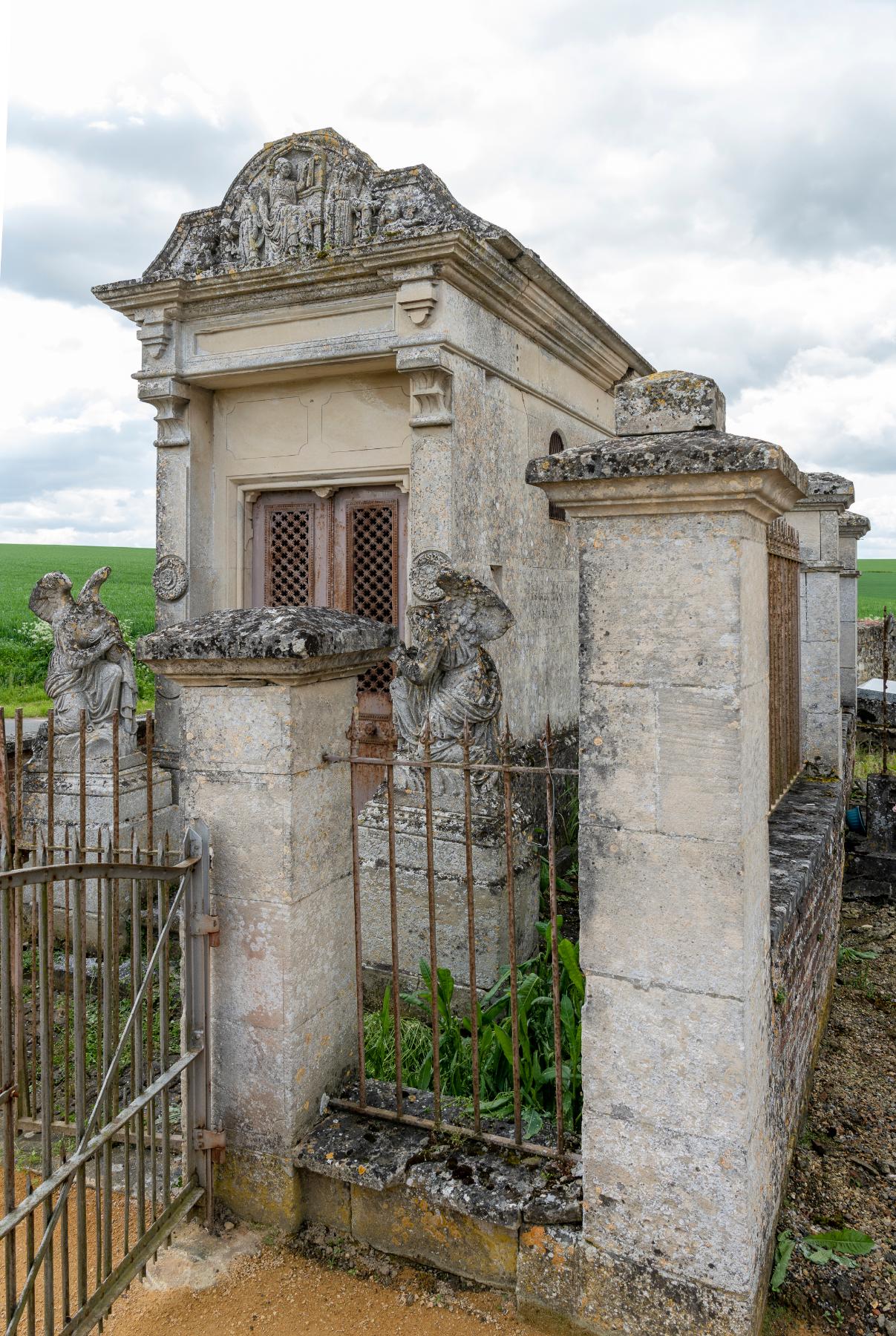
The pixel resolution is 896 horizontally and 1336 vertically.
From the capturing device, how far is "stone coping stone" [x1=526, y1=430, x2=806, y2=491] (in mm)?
2121

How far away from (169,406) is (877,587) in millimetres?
49969

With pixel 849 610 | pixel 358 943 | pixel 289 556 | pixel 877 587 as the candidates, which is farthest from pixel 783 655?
pixel 877 587

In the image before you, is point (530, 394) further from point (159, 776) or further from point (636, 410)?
point (636, 410)

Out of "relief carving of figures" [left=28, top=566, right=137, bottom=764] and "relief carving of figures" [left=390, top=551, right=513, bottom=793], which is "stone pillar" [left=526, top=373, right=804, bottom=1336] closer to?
"relief carving of figures" [left=390, top=551, right=513, bottom=793]

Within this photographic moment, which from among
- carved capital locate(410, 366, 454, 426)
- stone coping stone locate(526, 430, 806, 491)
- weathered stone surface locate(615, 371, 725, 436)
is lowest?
stone coping stone locate(526, 430, 806, 491)

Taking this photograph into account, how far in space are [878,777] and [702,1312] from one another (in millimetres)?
5460

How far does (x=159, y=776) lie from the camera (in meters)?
6.99

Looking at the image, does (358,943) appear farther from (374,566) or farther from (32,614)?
(32,614)

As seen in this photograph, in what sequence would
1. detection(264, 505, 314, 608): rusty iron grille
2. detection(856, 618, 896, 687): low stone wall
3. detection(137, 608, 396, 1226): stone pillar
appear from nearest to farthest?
detection(137, 608, 396, 1226): stone pillar → detection(264, 505, 314, 608): rusty iron grille → detection(856, 618, 896, 687): low stone wall

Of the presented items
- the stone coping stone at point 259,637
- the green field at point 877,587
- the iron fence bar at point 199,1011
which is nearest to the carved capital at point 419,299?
the stone coping stone at point 259,637

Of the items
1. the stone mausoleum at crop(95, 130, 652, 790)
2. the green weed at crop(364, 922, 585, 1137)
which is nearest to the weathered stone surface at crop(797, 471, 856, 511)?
the stone mausoleum at crop(95, 130, 652, 790)

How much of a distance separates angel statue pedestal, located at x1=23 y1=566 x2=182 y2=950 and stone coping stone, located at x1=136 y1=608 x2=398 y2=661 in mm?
3643

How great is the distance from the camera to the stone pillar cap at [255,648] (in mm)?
2654

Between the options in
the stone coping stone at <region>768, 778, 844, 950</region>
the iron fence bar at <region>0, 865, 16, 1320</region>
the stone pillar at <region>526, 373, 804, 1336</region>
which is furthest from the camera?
the stone coping stone at <region>768, 778, 844, 950</region>
